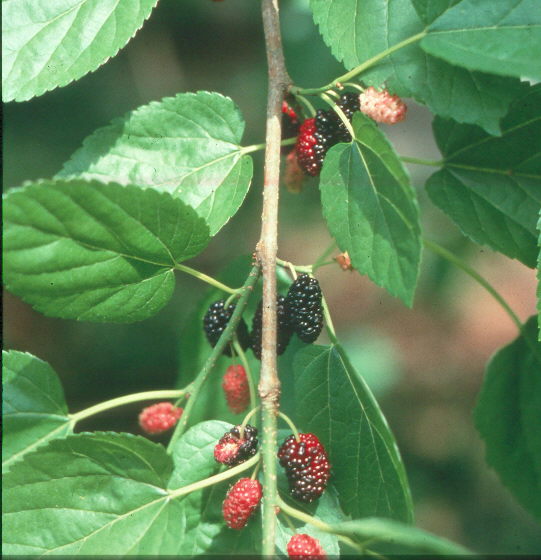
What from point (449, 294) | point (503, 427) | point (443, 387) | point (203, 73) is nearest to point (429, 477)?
point (443, 387)

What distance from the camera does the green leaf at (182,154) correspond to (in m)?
1.04

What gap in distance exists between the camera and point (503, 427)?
1302 mm

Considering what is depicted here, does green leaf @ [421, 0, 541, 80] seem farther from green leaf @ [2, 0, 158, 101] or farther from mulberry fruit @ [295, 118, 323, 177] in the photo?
green leaf @ [2, 0, 158, 101]

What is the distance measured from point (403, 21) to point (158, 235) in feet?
1.42

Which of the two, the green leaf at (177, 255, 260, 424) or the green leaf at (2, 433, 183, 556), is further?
the green leaf at (177, 255, 260, 424)

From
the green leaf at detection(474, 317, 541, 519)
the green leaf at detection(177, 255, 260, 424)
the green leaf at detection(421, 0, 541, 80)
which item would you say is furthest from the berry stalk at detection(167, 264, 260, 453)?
the green leaf at detection(474, 317, 541, 519)

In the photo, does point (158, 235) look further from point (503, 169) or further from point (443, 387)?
point (443, 387)

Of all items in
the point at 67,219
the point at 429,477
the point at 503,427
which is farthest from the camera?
the point at 429,477

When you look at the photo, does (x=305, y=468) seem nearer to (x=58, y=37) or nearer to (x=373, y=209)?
(x=373, y=209)

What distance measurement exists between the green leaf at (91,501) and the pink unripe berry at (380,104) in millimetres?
541

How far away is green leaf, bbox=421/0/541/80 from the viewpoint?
0.81 meters

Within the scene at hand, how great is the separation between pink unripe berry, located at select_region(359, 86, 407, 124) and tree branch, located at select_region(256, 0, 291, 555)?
4.9 inches

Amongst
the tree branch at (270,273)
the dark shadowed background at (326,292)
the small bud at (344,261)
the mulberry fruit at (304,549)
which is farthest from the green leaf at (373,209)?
the dark shadowed background at (326,292)

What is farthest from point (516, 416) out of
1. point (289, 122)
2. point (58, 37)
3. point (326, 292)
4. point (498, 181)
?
point (326, 292)
